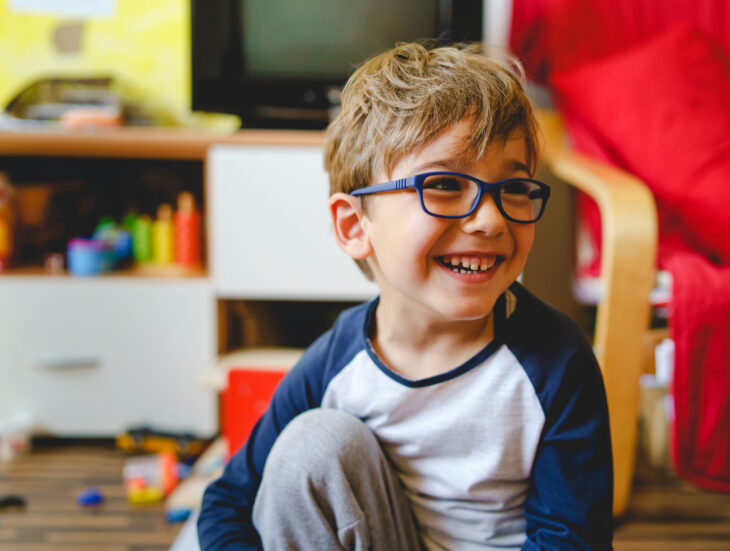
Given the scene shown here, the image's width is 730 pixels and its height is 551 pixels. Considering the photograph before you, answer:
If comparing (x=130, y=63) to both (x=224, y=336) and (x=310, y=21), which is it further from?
(x=224, y=336)

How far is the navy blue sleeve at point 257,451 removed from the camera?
27.5 inches

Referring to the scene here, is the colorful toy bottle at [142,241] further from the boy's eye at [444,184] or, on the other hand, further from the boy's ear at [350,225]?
the boy's eye at [444,184]

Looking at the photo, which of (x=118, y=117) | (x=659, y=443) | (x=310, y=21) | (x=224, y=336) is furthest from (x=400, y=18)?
(x=659, y=443)

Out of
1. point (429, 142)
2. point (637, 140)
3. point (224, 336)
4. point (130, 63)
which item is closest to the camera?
point (429, 142)

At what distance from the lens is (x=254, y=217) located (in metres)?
1.28

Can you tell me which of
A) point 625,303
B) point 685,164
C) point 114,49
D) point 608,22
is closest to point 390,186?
point 625,303

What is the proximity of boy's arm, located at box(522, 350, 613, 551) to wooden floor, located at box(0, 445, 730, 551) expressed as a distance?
0.51 m

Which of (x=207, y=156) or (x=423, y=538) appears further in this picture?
(x=207, y=156)

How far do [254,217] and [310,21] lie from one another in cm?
50

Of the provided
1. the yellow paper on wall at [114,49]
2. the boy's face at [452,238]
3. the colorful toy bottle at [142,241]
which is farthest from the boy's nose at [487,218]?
the yellow paper on wall at [114,49]

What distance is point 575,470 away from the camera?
593 mm

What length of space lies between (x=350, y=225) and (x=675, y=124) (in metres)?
0.80

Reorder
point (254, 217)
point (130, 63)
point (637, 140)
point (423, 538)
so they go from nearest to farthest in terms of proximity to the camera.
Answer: point (423, 538) < point (637, 140) < point (254, 217) < point (130, 63)

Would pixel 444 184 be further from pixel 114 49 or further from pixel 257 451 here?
pixel 114 49
